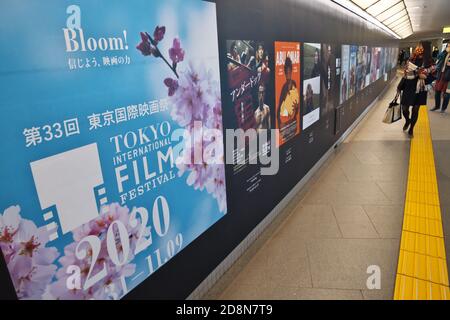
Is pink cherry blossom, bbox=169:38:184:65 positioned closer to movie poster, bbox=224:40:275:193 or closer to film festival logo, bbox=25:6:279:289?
film festival logo, bbox=25:6:279:289

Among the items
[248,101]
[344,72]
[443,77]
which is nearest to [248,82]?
[248,101]

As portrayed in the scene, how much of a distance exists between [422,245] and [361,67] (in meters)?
5.41

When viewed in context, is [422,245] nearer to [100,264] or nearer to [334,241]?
[334,241]

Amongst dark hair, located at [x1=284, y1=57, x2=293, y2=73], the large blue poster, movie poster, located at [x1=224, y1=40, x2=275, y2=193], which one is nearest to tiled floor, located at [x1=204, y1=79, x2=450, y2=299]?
movie poster, located at [x1=224, y1=40, x2=275, y2=193]

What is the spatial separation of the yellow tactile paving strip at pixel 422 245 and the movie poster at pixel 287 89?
154 centimetres

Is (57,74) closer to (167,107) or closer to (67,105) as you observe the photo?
(67,105)

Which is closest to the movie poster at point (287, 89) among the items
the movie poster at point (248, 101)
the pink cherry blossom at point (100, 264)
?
the movie poster at point (248, 101)

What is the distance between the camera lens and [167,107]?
1639mm

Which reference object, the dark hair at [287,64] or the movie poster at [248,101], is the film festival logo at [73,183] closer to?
the movie poster at [248,101]

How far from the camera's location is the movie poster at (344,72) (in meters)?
5.27

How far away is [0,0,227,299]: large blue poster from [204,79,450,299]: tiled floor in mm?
842

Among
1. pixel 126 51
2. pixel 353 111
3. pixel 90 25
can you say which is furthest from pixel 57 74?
pixel 353 111

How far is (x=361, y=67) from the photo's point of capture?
7059 mm

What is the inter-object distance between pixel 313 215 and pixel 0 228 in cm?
302
